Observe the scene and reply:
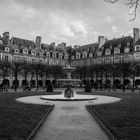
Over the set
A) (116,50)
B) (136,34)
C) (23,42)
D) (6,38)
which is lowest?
(116,50)

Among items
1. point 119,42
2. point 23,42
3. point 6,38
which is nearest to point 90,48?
point 119,42

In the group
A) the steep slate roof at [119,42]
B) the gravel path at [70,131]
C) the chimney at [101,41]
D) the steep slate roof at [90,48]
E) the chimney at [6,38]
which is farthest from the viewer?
the steep slate roof at [90,48]

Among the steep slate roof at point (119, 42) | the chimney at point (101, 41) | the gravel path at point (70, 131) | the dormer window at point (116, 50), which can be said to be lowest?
the gravel path at point (70, 131)

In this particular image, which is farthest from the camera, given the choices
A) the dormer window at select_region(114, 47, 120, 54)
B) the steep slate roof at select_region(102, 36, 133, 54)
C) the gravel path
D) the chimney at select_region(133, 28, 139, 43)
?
the dormer window at select_region(114, 47, 120, 54)

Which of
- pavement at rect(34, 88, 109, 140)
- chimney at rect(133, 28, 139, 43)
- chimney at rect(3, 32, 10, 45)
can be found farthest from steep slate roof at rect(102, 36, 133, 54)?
pavement at rect(34, 88, 109, 140)

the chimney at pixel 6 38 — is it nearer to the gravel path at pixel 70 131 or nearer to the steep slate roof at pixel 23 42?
the steep slate roof at pixel 23 42

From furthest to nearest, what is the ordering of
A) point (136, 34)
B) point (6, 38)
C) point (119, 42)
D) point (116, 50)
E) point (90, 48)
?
point (90, 48)
point (119, 42)
point (116, 50)
point (6, 38)
point (136, 34)

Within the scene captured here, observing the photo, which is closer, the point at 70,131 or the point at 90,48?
the point at 70,131

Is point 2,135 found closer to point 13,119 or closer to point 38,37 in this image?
point 13,119

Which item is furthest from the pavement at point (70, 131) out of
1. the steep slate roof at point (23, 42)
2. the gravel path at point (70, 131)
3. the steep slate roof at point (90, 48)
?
the steep slate roof at point (90, 48)

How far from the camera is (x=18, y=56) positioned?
64250 millimetres

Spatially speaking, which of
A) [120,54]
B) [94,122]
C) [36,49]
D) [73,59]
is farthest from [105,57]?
[94,122]

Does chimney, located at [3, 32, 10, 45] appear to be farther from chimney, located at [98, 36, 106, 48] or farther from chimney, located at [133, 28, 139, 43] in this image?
chimney, located at [133, 28, 139, 43]

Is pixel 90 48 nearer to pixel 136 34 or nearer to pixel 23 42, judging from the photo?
pixel 136 34
